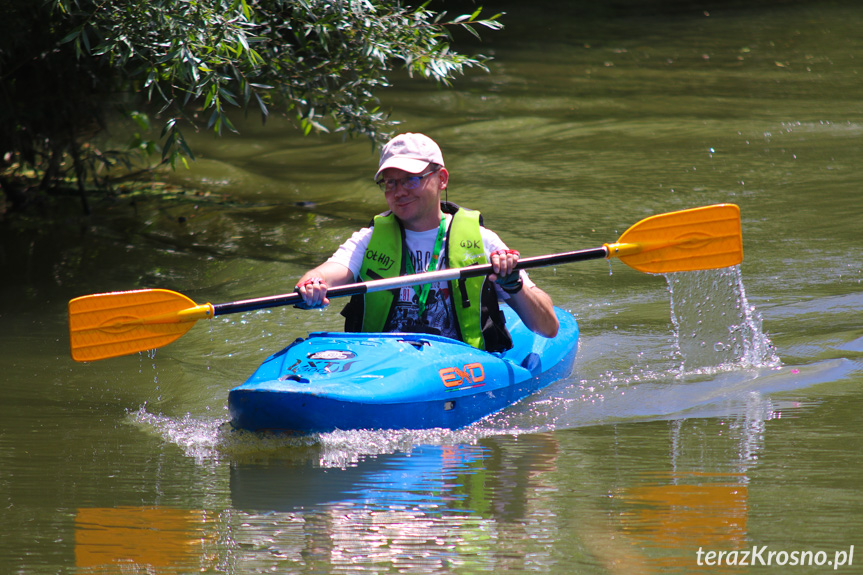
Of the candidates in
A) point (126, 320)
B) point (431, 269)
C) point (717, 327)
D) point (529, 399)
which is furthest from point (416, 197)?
point (717, 327)

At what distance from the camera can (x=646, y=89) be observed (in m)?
11.7

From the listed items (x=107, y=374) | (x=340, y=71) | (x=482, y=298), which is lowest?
(x=107, y=374)

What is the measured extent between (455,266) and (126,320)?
135cm

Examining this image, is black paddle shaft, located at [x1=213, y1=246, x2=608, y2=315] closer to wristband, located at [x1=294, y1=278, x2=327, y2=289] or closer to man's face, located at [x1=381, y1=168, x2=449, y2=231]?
wristband, located at [x1=294, y1=278, x2=327, y2=289]

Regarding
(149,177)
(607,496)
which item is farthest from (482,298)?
(149,177)

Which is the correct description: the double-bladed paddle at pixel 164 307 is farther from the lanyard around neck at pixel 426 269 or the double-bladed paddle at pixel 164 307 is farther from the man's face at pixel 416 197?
the man's face at pixel 416 197

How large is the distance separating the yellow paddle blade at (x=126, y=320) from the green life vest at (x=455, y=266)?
67 cm

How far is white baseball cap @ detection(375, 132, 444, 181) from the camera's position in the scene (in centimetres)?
366

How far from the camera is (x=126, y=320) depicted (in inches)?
148

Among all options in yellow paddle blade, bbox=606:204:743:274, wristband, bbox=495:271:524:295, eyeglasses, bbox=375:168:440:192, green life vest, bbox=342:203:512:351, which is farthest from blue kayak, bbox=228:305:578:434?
yellow paddle blade, bbox=606:204:743:274

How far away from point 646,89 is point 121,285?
7627 millimetres

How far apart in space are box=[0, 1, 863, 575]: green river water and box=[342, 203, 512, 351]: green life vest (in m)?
0.40

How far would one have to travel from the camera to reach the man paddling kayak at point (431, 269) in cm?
381

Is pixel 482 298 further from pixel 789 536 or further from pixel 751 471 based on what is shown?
pixel 789 536
